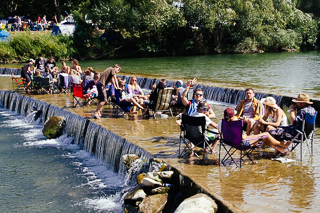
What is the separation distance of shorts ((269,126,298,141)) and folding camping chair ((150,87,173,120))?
404cm

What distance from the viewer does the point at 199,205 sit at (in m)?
5.62

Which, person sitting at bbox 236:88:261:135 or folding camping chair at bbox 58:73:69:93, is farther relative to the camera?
folding camping chair at bbox 58:73:69:93

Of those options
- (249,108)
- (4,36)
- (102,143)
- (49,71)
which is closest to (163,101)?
(102,143)

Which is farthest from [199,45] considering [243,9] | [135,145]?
[135,145]

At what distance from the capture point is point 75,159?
11.0 metres

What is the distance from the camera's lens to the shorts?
770cm

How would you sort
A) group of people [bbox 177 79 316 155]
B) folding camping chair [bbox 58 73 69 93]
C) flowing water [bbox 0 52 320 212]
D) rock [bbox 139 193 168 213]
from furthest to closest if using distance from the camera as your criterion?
1. folding camping chair [bbox 58 73 69 93]
2. group of people [bbox 177 79 316 155]
3. rock [bbox 139 193 168 213]
4. flowing water [bbox 0 52 320 212]

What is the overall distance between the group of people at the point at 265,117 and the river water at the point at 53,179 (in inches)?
92.7

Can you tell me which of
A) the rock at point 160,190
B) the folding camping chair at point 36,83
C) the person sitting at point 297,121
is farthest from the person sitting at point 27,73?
the person sitting at point 297,121

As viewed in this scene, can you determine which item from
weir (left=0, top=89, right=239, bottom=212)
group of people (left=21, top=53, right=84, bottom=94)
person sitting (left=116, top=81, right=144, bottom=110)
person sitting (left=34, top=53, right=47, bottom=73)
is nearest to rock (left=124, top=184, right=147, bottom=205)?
weir (left=0, top=89, right=239, bottom=212)

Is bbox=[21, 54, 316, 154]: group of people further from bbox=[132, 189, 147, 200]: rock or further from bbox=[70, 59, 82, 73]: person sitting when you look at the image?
bbox=[70, 59, 82, 73]: person sitting

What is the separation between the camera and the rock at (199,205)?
554 centimetres

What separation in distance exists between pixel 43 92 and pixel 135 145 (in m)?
10.8

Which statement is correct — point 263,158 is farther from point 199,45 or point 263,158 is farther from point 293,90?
point 199,45
